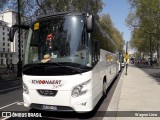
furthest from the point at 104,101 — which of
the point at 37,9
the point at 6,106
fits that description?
the point at 37,9

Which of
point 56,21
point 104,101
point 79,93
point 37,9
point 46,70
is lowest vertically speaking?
point 104,101

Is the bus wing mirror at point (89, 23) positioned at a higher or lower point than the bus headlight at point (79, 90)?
higher

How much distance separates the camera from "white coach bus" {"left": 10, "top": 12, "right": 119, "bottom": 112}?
760cm

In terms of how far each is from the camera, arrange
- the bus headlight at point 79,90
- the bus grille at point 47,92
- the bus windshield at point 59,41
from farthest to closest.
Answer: the bus windshield at point 59,41 < the bus grille at point 47,92 < the bus headlight at point 79,90

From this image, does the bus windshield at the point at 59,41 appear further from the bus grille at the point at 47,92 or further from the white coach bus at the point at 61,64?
the bus grille at the point at 47,92

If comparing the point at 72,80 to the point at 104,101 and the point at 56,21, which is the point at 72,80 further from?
the point at 104,101

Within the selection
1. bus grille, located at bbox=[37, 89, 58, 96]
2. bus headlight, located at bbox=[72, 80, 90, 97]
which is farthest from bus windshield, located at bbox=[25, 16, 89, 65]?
bus grille, located at bbox=[37, 89, 58, 96]

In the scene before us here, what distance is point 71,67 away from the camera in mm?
7609

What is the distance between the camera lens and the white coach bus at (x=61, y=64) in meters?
7.60

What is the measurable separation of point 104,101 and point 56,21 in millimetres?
4560

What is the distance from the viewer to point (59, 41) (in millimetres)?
8039

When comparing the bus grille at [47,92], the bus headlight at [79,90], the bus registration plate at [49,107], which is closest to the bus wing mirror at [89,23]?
the bus headlight at [79,90]

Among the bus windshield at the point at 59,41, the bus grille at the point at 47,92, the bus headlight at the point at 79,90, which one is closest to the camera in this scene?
the bus headlight at the point at 79,90

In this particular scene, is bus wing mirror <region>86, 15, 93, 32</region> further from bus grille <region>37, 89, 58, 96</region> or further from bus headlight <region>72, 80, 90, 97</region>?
bus grille <region>37, 89, 58, 96</region>
